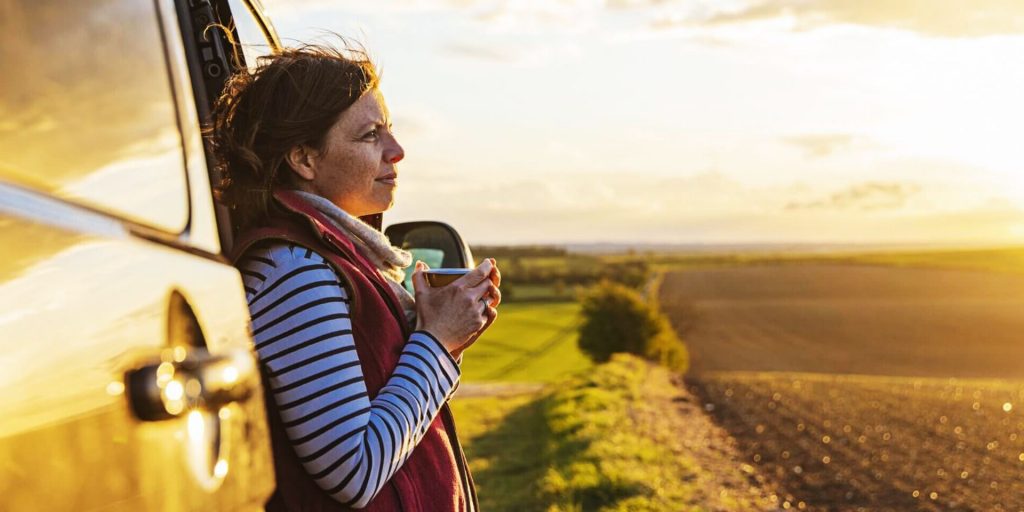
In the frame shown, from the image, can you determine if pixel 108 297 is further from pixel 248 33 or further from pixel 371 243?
pixel 248 33

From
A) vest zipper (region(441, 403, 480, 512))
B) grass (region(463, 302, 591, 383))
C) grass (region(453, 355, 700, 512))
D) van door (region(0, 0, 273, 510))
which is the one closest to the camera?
van door (region(0, 0, 273, 510))

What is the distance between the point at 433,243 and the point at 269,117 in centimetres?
105

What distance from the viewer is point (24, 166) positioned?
97 cm

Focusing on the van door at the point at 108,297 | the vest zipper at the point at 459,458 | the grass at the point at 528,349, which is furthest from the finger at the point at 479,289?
the grass at the point at 528,349

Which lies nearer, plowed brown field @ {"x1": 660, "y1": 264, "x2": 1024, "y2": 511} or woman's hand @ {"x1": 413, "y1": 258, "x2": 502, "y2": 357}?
woman's hand @ {"x1": 413, "y1": 258, "x2": 502, "y2": 357}

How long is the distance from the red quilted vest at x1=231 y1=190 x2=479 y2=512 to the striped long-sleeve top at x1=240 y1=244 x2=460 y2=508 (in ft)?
0.09

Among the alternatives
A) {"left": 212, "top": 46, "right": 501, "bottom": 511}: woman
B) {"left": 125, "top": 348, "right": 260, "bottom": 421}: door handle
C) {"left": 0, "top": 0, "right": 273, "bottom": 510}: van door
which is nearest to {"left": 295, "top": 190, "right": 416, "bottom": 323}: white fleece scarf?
{"left": 212, "top": 46, "right": 501, "bottom": 511}: woman

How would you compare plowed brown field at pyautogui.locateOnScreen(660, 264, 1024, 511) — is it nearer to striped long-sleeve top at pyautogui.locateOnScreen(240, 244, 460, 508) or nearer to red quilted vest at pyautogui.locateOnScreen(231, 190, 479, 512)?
Result: red quilted vest at pyautogui.locateOnScreen(231, 190, 479, 512)

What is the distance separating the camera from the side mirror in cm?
295

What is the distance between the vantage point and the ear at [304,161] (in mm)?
2039

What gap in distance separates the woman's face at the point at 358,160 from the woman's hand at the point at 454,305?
0.65 feet

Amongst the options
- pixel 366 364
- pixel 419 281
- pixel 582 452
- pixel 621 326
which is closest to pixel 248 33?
pixel 419 281

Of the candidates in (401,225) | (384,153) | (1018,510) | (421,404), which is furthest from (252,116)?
(1018,510)

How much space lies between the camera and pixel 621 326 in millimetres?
40219
